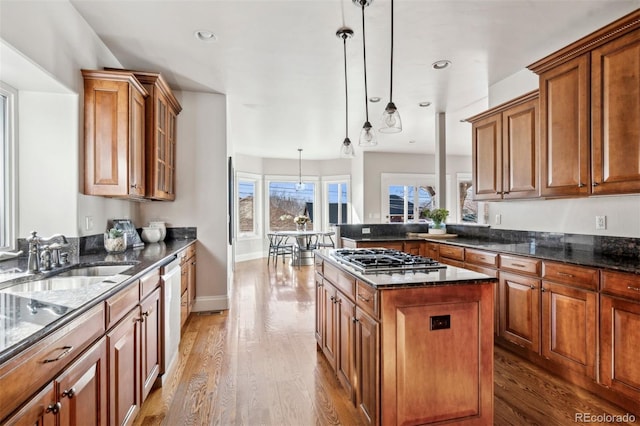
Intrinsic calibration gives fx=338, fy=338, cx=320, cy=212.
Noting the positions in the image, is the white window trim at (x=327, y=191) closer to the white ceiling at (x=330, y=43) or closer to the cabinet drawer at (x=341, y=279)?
the white ceiling at (x=330, y=43)

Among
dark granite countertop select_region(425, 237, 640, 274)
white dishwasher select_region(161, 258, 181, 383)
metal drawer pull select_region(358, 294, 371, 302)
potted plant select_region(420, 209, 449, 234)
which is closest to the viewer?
metal drawer pull select_region(358, 294, 371, 302)

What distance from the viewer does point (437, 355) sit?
67.5 inches

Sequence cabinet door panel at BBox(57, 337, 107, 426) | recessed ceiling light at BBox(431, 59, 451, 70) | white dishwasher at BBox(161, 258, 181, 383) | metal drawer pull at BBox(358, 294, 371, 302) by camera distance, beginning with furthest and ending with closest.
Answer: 1. recessed ceiling light at BBox(431, 59, 451, 70)
2. white dishwasher at BBox(161, 258, 181, 383)
3. metal drawer pull at BBox(358, 294, 371, 302)
4. cabinet door panel at BBox(57, 337, 107, 426)

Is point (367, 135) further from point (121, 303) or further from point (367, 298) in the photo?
point (121, 303)

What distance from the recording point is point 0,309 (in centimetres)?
123

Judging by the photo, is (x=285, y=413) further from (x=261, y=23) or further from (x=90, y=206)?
(x=261, y=23)

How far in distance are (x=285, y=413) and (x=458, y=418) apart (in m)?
1.00

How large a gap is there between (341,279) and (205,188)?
265 cm

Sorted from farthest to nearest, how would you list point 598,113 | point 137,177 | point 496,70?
Result: point 496,70, point 137,177, point 598,113

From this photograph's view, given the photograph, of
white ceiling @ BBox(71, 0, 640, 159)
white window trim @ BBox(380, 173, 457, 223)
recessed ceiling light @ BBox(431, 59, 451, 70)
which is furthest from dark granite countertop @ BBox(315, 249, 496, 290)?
white window trim @ BBox(380, 173, 457, 223)

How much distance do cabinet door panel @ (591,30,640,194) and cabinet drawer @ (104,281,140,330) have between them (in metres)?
3.15

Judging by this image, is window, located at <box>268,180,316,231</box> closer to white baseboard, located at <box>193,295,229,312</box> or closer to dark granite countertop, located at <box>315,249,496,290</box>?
white baseboard, located at <box>193,295,229,312</box>

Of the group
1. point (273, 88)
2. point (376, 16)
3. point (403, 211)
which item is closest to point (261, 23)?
point (376, 16)

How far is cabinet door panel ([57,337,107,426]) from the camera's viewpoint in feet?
3.84
